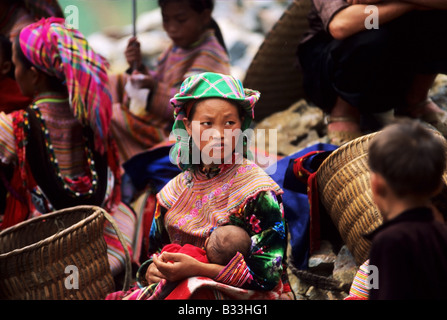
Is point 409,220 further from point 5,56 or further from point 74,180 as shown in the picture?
point 5,56

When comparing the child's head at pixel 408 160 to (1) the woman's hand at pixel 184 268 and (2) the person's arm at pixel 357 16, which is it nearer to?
(1) the woman's hand at pixel 184 268

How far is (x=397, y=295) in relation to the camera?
1.51m

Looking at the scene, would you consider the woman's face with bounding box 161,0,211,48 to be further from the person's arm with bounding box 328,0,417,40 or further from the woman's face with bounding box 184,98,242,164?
the woman's face with bounding box 184,98,242,164

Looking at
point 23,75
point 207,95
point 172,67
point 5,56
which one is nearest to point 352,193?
point 207,95

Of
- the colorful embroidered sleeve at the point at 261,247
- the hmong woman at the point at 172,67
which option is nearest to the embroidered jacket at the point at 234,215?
the colorful embroidered sleeve at the point at 261,247

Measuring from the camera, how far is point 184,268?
2107 mm

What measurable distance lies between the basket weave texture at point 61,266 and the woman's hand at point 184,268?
2.18 feet

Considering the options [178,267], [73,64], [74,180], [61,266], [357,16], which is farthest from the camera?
[74,180]

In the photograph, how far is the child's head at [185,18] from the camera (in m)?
4.14

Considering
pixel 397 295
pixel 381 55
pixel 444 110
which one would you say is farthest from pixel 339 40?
pixel 397 295

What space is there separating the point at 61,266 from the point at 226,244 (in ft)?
3.04

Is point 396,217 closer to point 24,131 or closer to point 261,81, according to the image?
point 24,131

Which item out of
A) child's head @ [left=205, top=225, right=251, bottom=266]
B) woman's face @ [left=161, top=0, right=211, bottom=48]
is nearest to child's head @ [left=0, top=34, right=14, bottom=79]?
woman's face @ [left=161, top=0, right=211, bottom=48]

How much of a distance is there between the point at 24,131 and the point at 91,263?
A: 3.10ft
